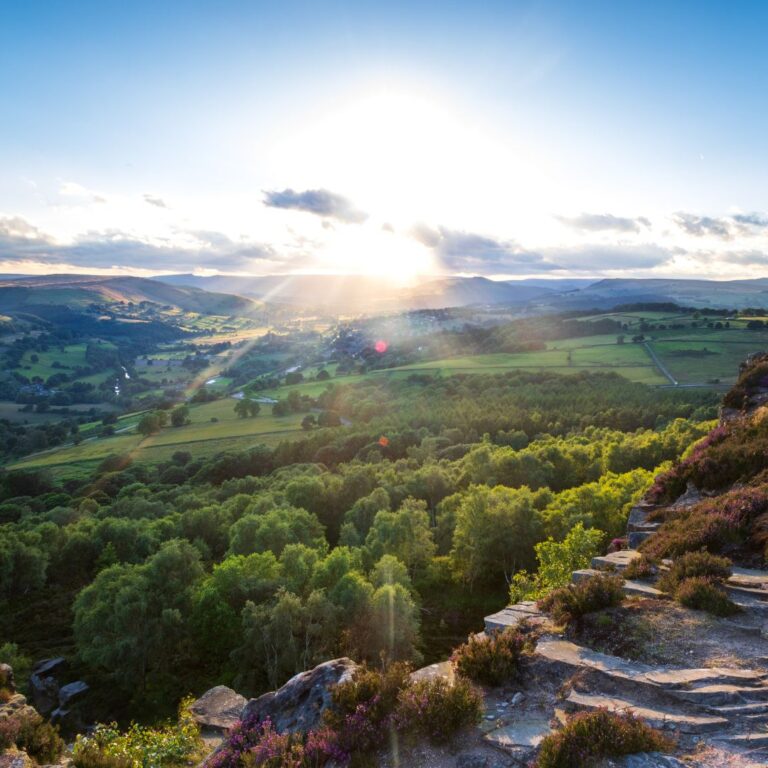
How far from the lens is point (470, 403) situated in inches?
4505

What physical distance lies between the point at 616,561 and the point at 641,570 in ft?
5.94

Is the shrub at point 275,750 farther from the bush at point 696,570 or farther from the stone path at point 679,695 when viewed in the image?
the bush at point 696,570

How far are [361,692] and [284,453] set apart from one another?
3599 inches

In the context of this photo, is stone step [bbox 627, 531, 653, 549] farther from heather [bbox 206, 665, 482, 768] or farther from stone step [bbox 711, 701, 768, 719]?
heather [bbox 206, 665, 482, 768]

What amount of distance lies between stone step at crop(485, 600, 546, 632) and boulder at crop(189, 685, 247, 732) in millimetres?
11946

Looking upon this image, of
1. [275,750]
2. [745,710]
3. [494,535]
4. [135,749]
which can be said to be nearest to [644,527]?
[745,710]

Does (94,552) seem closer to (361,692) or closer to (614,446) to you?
(361,692)

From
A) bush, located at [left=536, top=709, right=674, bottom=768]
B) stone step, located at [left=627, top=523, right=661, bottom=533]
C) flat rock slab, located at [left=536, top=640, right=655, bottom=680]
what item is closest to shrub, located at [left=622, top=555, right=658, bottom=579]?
flat rock slab, located at [left=536, top=640, right=655, bottom=680]

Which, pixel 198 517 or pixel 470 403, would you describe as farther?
pixel 470 403

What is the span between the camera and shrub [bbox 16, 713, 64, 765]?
15234 millimetres

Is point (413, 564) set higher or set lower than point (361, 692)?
lower

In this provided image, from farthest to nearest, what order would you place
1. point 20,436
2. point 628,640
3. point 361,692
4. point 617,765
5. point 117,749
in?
1. point 20,436
2. point 117,749
3. point 628,640
4. point 361,692
5. point 617,765

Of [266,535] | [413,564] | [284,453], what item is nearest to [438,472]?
[413,564]

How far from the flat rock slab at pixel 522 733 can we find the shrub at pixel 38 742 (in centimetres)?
1434
